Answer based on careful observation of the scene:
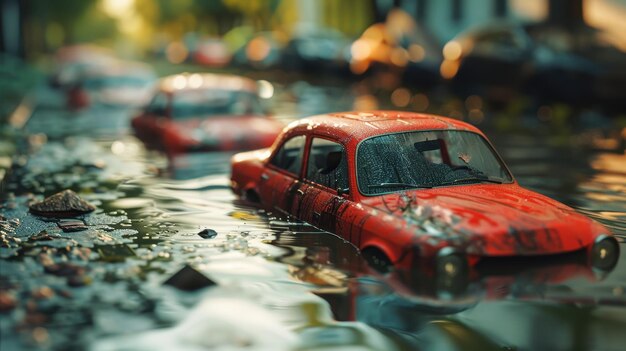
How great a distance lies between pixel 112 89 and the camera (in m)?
22.8

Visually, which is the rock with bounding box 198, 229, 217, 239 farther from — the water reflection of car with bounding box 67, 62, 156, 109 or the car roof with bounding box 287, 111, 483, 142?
the water reflection of car with bounding box 67, 62, 156, 109

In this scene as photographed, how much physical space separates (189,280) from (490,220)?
2173 millimetres

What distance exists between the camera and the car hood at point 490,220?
696cm

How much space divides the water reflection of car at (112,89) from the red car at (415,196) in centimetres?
1304

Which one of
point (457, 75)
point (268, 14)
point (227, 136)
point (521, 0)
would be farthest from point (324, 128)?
point (268, 14)

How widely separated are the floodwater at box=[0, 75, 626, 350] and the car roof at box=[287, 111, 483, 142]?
2.90 ft

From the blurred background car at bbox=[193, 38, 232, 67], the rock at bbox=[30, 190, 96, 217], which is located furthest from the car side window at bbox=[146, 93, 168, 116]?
the blurred background car at bbox=[193, 38, 232, 67]

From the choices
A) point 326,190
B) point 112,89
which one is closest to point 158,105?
point 112,89

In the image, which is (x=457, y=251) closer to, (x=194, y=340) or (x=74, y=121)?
(x=194, y=340)

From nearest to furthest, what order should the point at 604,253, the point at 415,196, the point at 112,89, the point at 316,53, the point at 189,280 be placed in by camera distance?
the point at 189,280 < the point at 604,253 < the point at 415,196 < the point at 112,89 < the point at 316,53

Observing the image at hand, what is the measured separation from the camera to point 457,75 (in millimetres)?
24109

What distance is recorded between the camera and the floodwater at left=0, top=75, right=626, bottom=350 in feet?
20.1

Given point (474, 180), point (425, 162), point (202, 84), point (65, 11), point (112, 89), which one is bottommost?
point (112, 89)

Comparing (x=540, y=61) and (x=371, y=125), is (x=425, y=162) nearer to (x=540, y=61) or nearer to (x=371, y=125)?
(x=371, y=125)
